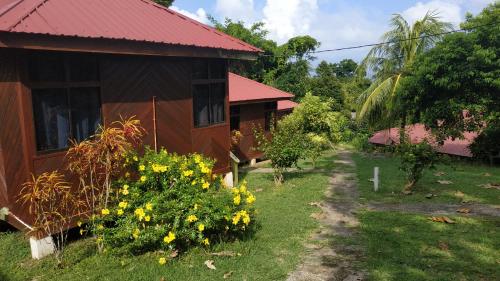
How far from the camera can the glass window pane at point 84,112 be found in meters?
7.01

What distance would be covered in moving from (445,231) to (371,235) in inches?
53.2

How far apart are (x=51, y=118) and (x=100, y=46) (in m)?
1.46

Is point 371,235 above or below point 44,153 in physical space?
below

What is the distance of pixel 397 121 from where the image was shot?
2291 cm

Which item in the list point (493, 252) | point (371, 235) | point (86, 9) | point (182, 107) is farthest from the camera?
point (182, 107)

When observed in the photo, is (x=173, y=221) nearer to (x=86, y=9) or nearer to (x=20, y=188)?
(x=20, y=188)

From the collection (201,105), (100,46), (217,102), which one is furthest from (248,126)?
(100,46)

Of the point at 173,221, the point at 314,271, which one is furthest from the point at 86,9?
the point at 314,271

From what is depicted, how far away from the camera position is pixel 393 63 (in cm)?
2198

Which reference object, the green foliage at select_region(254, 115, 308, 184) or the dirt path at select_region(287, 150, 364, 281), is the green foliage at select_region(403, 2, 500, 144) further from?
the dirt path at select_region(287, 150, 364, 281)

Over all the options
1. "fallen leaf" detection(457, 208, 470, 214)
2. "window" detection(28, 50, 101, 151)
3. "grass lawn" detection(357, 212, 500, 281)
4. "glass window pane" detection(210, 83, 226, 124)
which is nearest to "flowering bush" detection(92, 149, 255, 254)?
"window" detection(28, 50, 101, 151)

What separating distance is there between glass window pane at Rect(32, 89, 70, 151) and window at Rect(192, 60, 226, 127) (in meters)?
3.51

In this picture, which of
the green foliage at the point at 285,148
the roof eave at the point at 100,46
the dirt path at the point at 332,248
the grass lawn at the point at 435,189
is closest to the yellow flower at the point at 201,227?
the dirt path at the point at 332,248

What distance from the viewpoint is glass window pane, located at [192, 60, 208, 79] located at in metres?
9.69
